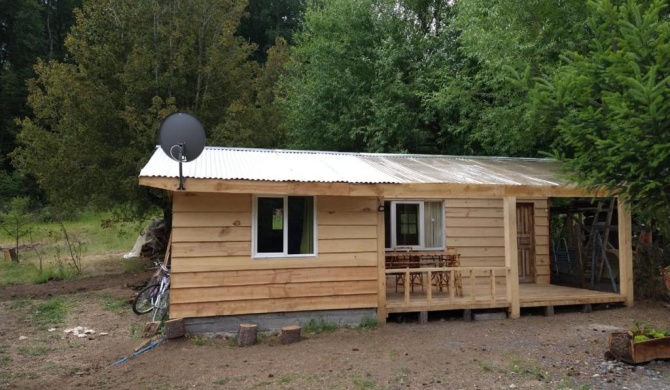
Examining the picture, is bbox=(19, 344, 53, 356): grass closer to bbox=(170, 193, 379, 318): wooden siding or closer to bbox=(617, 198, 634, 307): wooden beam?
bbox=(170, 193, 379, 318): wooden siding

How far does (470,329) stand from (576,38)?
7.12 meters

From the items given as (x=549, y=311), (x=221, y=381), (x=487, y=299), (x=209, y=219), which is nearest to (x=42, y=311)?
(x=209, y=219)

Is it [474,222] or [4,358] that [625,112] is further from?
[4,358]

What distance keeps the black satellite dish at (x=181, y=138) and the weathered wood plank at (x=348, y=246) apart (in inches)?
91.2

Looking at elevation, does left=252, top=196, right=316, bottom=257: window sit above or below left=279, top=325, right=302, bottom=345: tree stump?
above

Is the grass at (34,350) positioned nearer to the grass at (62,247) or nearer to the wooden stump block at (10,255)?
the grass at (62,247)

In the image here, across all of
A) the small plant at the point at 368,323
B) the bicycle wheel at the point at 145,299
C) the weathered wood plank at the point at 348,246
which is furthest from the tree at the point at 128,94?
the small plant at the point at 368,323

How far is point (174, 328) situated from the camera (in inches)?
267

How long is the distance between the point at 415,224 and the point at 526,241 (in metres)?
2.67

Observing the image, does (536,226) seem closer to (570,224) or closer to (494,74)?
(570,224)

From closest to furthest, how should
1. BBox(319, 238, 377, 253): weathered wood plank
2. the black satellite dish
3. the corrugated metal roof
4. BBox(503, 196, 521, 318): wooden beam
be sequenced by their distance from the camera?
the black satellite dish → the corrugated metal roof → BBox(319, 238, 377, 253): weathered wood plank → BBox(503, 196, 521, 318): wooden beam

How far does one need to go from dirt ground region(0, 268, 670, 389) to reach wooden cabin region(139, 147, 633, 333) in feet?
1.35

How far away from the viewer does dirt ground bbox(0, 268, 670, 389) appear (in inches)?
209

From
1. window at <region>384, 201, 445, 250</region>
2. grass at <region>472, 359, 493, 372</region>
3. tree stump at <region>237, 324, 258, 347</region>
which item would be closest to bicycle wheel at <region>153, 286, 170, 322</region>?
tree stump at <region>237, 324, 258, 347</region>
